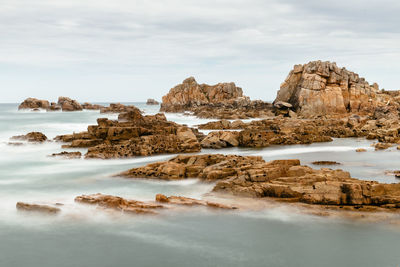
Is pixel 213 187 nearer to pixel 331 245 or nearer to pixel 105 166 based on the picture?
pixel 331 245

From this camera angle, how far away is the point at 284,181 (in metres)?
12.5

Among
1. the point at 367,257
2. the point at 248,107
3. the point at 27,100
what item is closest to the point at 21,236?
the point at 367,257

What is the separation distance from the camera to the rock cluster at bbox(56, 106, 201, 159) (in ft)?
70.8

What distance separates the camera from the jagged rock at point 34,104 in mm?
94562

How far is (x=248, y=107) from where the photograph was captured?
61844mm

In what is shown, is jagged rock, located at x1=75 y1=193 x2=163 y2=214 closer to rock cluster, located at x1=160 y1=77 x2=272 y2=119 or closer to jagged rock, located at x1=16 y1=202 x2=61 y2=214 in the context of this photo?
jagged rock, located at x1=16 y1=202 x2=61 y2=214

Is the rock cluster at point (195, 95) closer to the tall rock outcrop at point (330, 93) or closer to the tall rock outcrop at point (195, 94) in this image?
the tall rock outcrop at point (195, 94)

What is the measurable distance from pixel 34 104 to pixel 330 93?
72.8 m

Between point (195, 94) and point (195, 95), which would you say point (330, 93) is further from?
point (195, 94)

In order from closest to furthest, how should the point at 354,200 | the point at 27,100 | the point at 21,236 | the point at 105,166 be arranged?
the point at 21,236
the point at 354,200
the point at 105,166
the point at 27,100

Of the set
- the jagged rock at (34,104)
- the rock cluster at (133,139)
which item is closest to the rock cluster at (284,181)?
the rock cluster at (133,139)

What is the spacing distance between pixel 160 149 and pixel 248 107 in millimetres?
41026

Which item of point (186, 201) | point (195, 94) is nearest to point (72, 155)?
point (186, 201)

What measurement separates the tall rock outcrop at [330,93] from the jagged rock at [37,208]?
42159mm
